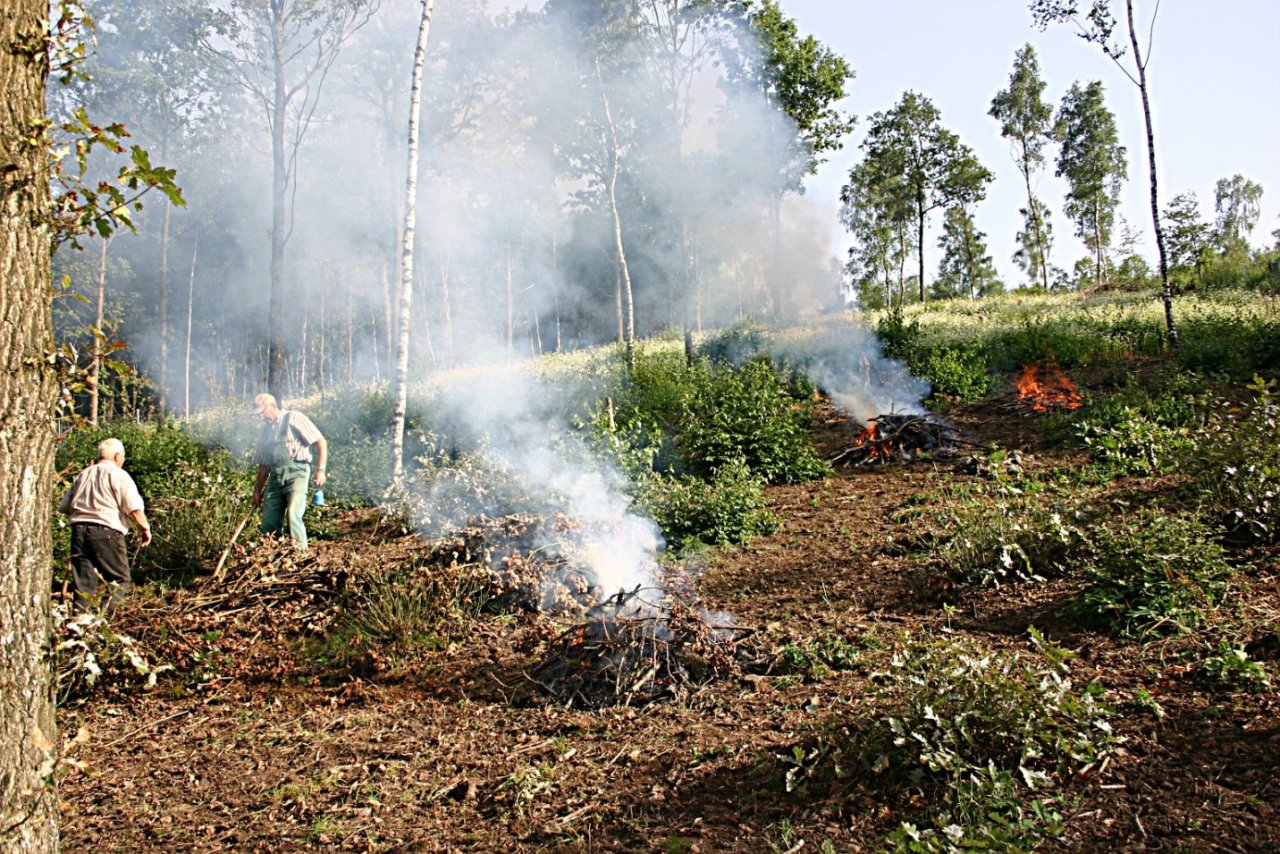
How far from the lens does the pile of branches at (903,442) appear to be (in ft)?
30.0

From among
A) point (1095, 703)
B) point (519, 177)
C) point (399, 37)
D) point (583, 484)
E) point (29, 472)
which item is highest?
point (399, 37)

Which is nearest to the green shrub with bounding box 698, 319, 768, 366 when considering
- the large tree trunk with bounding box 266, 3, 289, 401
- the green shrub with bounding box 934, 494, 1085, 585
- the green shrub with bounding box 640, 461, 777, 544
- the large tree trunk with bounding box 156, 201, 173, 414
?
the green shrub with bounding box 640, 461, 777, 544

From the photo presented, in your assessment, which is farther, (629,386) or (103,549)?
(629,386)

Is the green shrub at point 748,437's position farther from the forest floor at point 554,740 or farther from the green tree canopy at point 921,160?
the green tree canopy at point 921,160

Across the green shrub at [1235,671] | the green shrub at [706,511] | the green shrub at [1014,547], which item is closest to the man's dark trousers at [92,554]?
the green shrub at [706,511]

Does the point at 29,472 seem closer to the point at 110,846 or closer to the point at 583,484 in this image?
the point at 110,846

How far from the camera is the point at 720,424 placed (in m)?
9.04

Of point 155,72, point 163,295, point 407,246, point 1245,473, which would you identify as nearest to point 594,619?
point 1245,473

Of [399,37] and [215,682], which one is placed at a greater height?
[399,37]

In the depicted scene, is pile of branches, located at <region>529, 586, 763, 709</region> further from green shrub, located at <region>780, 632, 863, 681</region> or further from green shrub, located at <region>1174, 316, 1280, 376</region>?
green shrub, located at <region>1174, 316, 1280, 376</region>

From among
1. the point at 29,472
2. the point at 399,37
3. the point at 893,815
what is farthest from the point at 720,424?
the point at 399,37

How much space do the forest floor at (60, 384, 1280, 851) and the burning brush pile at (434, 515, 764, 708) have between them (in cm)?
16

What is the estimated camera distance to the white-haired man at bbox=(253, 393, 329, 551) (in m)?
6.70

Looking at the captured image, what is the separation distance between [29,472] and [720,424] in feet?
24.4
